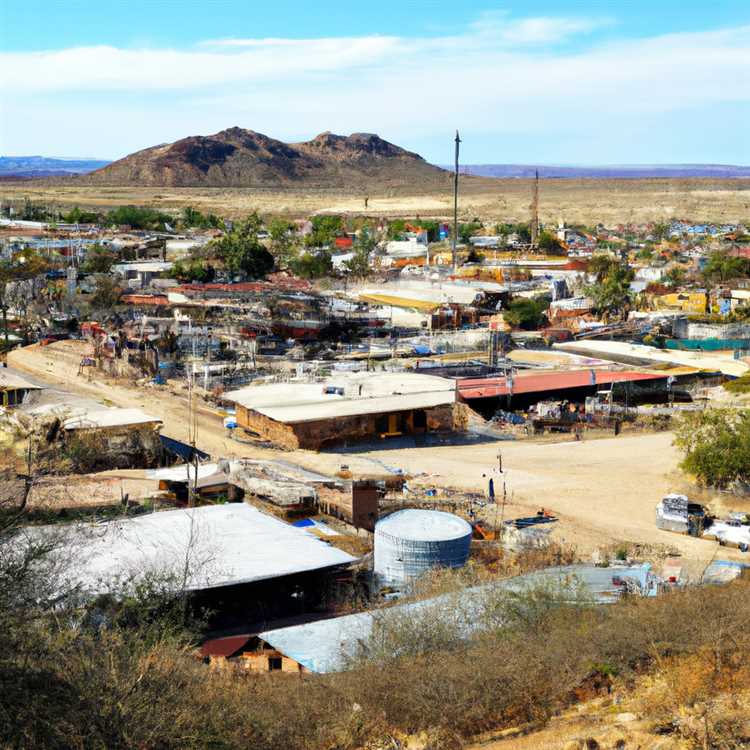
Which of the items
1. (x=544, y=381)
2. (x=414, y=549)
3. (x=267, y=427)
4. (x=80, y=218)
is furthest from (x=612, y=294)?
(x=80, y=218)

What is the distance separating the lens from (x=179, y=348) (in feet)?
99.2

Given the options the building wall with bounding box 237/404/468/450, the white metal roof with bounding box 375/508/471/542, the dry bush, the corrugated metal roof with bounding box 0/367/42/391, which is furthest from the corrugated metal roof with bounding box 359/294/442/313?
the dry bush

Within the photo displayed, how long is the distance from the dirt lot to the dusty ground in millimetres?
59233

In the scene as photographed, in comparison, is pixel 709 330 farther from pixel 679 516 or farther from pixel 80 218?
pixel 80 218

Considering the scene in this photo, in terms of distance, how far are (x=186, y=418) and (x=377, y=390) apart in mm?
4125

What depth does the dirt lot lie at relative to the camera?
16531mm

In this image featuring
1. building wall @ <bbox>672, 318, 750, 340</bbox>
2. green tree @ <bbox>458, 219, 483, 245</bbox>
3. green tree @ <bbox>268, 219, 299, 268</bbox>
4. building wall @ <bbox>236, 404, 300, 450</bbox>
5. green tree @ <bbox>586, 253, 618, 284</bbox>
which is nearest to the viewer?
building wall @ <bbox>236, 404, 300, 450</bbox>

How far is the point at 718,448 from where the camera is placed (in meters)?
18.4

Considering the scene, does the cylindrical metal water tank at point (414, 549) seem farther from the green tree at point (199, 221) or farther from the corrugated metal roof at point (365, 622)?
the green tree at point (199, 221)

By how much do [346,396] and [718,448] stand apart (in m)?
7.88

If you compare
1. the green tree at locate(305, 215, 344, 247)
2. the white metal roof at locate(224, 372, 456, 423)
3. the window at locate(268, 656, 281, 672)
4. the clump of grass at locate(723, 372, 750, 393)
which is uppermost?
the green tree at locate(305, 215, 344, 247)

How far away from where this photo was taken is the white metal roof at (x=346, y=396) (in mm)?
21781

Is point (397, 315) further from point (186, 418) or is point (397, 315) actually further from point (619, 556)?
point (619, 556)

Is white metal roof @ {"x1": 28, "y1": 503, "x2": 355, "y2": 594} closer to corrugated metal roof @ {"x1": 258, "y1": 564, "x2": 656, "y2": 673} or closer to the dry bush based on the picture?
corrugated metal roof @ {"x1": 258, "y1": 564, "x2": 656, "y2": 673}
